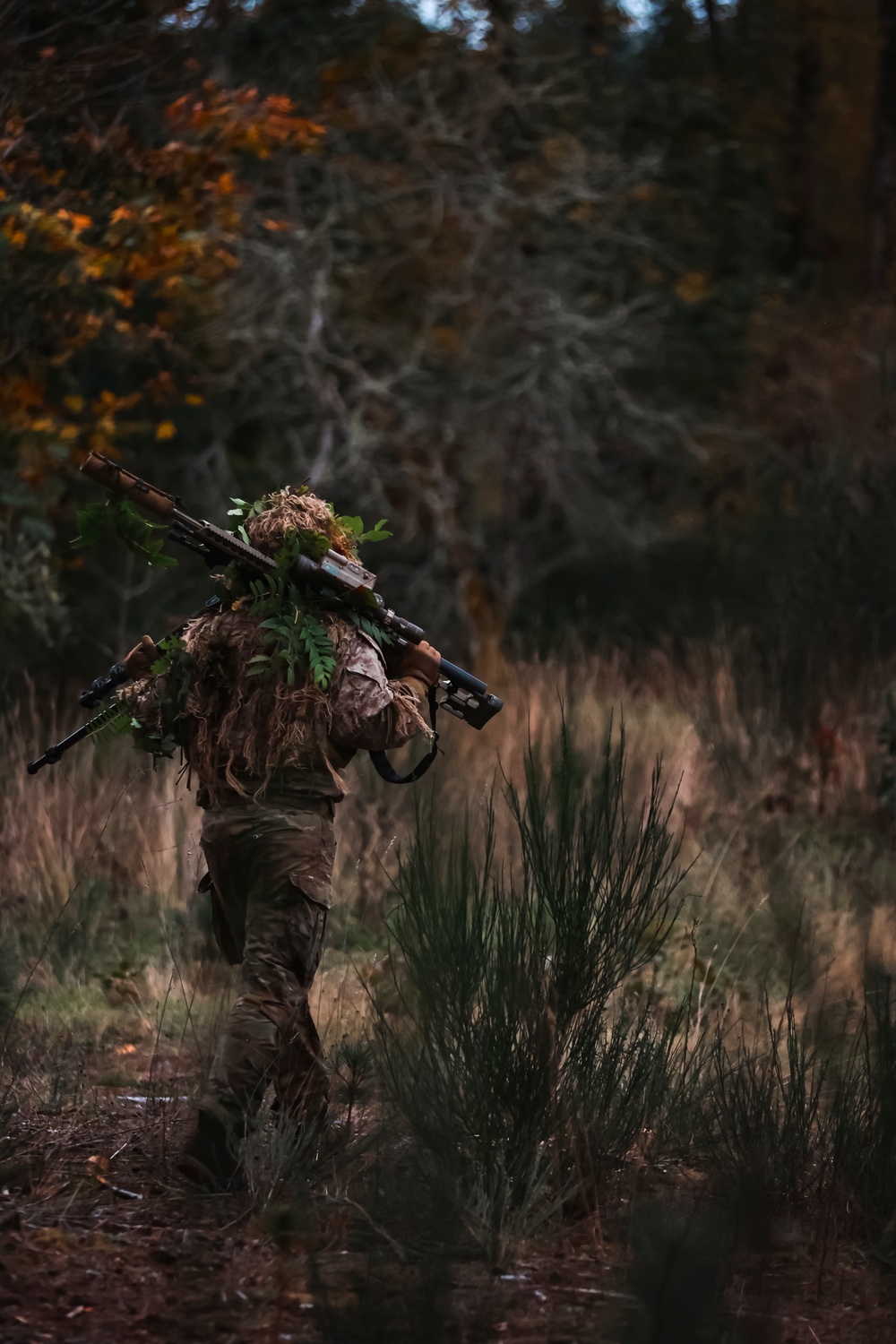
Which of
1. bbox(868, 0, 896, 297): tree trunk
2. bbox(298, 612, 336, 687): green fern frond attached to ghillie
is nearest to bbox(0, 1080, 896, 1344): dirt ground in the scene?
bbox(298, 612, 336, 687): green fern frond attached to ghillie

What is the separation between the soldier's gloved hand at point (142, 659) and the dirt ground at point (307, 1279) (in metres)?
1.18

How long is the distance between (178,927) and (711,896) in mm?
2200

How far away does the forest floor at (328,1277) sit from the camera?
3.14 metres

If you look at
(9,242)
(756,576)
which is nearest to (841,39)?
(756,576)

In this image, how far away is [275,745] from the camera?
405 cm

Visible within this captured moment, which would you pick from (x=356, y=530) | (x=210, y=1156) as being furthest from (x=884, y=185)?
(x=210, y=1156)

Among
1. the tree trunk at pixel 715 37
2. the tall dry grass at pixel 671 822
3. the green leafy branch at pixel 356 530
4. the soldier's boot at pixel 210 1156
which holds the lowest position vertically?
the soldier's boot at pixel 210 1156

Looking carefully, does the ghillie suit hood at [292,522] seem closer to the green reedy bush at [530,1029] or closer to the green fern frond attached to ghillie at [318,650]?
the green fern frond attached to ghillie at [318,650]

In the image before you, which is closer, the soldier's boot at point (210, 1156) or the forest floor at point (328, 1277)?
the forest floor at point (328, 1277)

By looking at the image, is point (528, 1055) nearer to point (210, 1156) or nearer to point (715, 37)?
point (210, 1156)

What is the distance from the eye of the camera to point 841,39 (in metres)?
20.2

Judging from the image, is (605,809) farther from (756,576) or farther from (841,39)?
(841,39)

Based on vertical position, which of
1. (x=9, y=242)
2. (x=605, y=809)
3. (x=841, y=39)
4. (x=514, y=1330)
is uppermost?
(x=841, y=39)

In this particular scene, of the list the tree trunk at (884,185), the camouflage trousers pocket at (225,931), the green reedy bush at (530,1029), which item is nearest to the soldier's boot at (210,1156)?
the green reedy bush at (530,1029)
